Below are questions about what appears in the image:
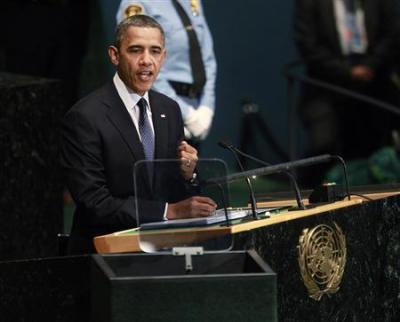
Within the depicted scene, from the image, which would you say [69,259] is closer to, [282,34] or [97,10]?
[97,10]

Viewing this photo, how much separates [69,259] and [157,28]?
1072 mm

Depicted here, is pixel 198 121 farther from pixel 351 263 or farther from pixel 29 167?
pixel 351 263

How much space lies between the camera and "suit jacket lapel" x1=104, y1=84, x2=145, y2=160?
6062 mm

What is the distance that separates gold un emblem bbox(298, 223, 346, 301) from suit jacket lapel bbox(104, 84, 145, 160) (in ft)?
2.44

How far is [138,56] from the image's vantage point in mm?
6184

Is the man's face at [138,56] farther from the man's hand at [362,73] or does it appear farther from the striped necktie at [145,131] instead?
the man's hand at [362,73]

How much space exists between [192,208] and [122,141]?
0.58 meters

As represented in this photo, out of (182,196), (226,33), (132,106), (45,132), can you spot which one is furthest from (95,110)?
(226,33)

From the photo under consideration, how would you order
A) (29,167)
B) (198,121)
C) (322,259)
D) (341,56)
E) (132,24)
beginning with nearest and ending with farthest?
(322,259) < (132,24) < (198,121) < (29,167) < (341,56)

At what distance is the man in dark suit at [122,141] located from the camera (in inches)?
232

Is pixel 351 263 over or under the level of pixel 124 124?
under

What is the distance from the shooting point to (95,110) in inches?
239

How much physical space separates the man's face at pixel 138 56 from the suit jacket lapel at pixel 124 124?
12cm

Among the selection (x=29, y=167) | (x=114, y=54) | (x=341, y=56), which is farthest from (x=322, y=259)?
(x=341, y=56)
